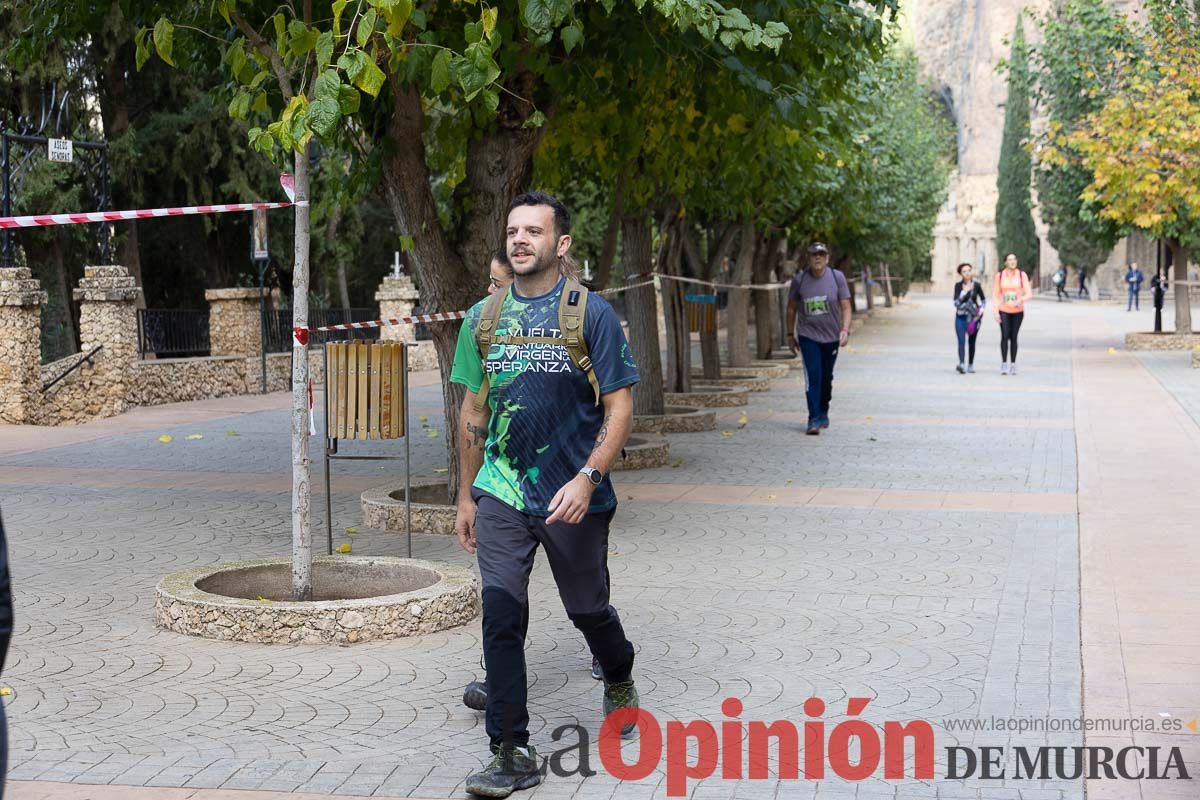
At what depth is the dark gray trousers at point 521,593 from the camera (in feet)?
15.6

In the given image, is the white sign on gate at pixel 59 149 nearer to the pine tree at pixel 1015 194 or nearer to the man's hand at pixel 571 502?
the man's hand at pixel 571 502

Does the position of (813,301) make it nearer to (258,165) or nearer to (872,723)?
(872,723)

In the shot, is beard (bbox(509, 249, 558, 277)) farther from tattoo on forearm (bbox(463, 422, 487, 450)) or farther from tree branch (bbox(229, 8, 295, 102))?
tree branch (bbox(229, 8, 295, 102))

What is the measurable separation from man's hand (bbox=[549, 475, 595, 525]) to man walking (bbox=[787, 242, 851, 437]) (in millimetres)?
10108

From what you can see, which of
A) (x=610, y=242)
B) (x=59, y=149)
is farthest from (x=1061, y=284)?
(x=610, y=242)

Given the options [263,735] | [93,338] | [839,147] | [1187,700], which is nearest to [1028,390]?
[839,147]

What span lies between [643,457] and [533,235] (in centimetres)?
767

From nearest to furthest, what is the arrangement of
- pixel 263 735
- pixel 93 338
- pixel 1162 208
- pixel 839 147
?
pixel 263 735 → pixel 839 147 → pixel 93 338 → pixel 1162 208

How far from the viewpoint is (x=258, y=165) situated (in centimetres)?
2405

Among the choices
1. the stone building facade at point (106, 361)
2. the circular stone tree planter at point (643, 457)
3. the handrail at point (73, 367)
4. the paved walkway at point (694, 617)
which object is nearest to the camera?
the paved walkway at point (694, 617)

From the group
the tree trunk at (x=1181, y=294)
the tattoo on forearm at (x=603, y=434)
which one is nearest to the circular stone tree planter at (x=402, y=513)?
the tattoo on forearm at (x=603, y=434)

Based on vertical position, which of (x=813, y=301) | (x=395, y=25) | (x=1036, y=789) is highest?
(x=395, y=25)

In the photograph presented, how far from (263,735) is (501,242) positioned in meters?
4.76

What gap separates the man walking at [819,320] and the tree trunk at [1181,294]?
56.5ft
